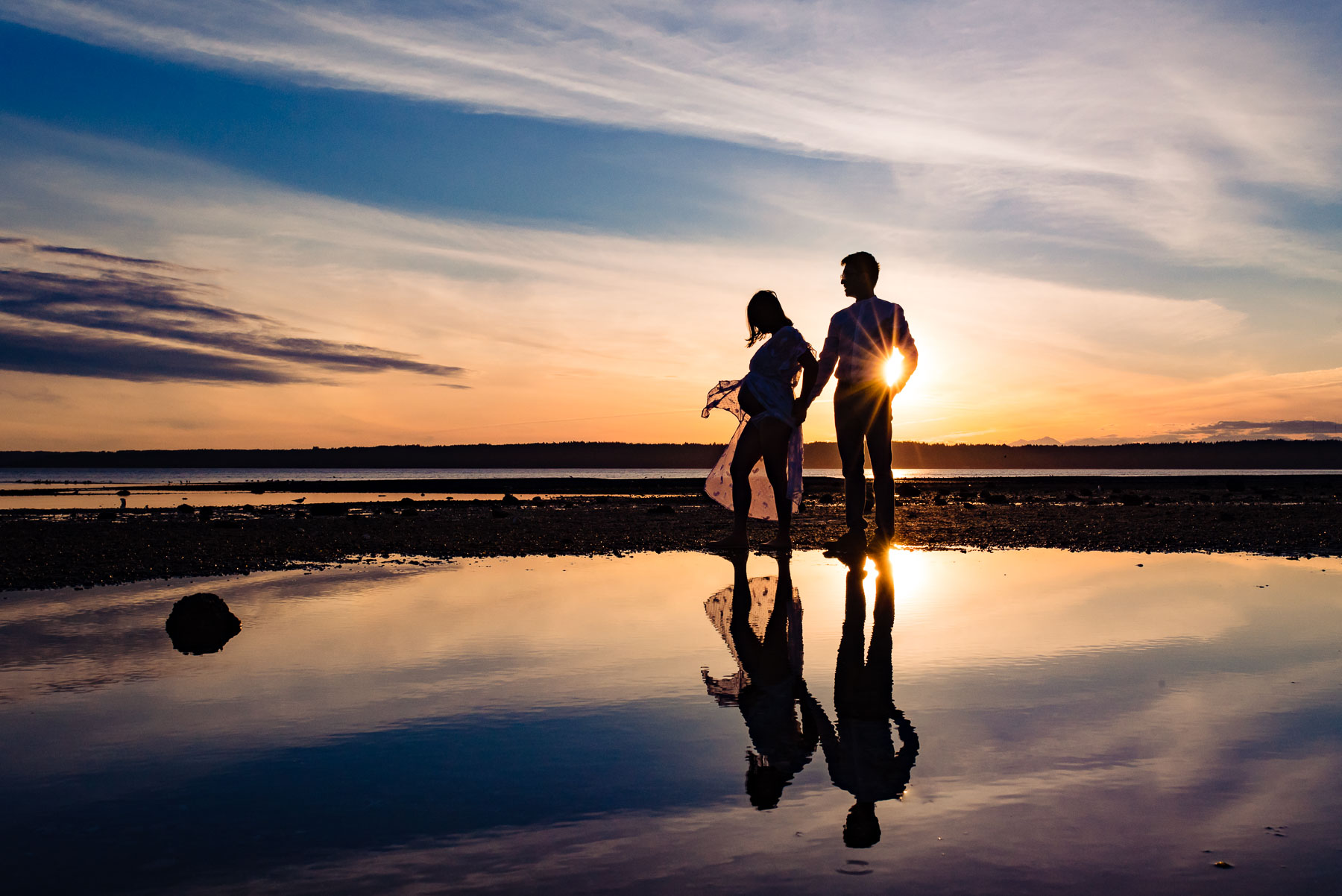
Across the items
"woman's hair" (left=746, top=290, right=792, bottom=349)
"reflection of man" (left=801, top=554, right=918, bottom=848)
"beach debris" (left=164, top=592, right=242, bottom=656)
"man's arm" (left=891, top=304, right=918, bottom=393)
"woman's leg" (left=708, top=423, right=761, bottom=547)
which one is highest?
"woman's hair" (left=746, top=290, right=792, bottom=349)

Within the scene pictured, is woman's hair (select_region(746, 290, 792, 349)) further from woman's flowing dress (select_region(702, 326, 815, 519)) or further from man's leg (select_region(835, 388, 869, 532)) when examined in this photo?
man's leg (select_region(835, 388, 869, 532))

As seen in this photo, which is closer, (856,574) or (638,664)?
(638,664)

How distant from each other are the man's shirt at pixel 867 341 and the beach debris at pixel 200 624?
20.0ft

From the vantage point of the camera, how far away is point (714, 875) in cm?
235

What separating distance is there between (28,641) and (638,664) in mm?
4458

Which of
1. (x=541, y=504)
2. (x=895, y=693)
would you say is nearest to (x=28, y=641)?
(x=895, y=693)

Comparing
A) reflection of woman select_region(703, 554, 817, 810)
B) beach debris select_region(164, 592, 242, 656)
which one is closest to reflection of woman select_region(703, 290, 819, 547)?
reflection of woman select_region(703, 554, 817, 810)

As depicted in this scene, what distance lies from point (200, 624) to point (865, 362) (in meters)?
6.46

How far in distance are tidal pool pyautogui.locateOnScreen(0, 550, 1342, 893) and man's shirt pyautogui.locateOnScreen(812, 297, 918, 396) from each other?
9.67 feet

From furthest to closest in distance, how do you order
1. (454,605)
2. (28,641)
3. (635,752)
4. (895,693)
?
(454,605) < (28,641) < (895,693) < (635,752)

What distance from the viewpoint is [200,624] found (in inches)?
243

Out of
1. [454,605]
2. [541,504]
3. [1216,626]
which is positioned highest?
[541,504]

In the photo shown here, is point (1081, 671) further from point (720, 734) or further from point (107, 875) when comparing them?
point (107, 875)

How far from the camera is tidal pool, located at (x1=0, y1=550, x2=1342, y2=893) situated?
96.0 inches
